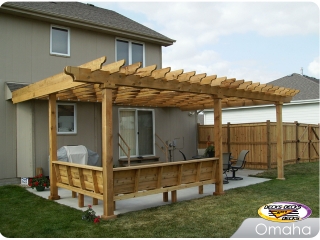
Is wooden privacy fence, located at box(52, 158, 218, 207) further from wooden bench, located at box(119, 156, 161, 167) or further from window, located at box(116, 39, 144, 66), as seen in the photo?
window, located at box(116, 39, 144, 66)

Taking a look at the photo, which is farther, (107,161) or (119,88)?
(119,88)

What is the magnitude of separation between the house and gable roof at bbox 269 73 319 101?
8.11 metres

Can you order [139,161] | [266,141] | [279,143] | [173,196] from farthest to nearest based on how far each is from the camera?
1. [266,141]
2. [139,161]
3. [279,143]
4. [173,196]

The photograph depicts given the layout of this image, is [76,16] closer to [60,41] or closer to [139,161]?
[60,41]

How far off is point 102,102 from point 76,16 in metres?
6.17

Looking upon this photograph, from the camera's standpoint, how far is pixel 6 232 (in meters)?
5.26

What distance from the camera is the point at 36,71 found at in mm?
10156

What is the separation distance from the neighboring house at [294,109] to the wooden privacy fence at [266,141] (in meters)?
1.95

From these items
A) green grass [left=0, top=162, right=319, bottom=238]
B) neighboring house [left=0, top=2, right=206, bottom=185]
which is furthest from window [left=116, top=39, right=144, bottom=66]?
green grass [left=0, top=162, right=319, bottom=238]

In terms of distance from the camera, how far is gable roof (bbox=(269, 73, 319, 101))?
1870 cm

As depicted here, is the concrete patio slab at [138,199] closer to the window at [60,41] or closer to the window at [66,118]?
the window at [66,118]

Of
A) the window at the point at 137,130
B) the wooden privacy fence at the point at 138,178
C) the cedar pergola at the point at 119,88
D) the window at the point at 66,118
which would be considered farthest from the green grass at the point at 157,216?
the window at the point at 137,130

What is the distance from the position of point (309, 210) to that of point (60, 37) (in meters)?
9.02

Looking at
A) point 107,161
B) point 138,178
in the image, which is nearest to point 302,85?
point 138,178
